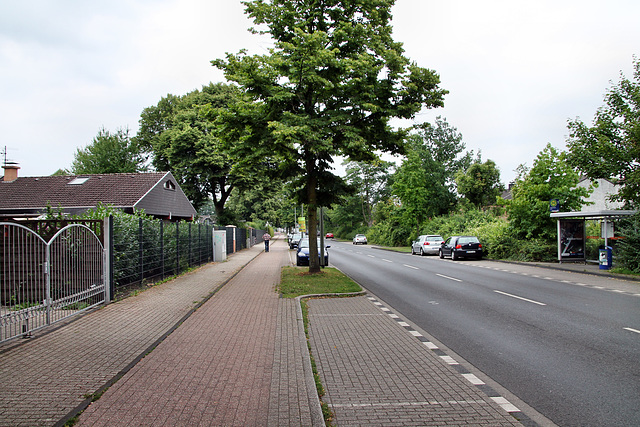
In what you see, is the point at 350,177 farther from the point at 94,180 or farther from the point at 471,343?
the point at 471,343

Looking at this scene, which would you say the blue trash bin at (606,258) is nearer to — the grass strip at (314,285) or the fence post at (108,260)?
the grass strip at (314,285)

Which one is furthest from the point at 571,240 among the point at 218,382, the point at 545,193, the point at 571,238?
the point at 218,382

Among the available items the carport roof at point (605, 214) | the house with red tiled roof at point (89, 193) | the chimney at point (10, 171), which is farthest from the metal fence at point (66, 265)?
the chimney at point (10, 171)

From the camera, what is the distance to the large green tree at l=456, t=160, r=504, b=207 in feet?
147

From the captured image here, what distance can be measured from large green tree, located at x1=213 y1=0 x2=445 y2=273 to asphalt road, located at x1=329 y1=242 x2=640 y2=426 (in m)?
4.98

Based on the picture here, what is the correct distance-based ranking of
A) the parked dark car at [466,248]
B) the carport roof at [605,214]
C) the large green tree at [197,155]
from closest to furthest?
the carport roof at [605,214]
the parked dark car at [466,248]
the large green tree at [197,155]

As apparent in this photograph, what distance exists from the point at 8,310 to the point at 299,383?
15.4 feet

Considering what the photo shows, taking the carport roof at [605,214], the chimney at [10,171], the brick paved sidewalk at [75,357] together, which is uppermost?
the chimney at [10,171]

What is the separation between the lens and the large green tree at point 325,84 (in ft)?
42.1

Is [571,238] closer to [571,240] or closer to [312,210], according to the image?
[571,240]

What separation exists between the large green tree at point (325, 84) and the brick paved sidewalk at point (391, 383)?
271 inches

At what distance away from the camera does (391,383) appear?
4910 millimetres

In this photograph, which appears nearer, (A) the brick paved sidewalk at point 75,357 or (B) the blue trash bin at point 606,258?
(A) the brick paved sidewalk at point 75,357

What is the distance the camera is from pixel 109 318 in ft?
27.5
